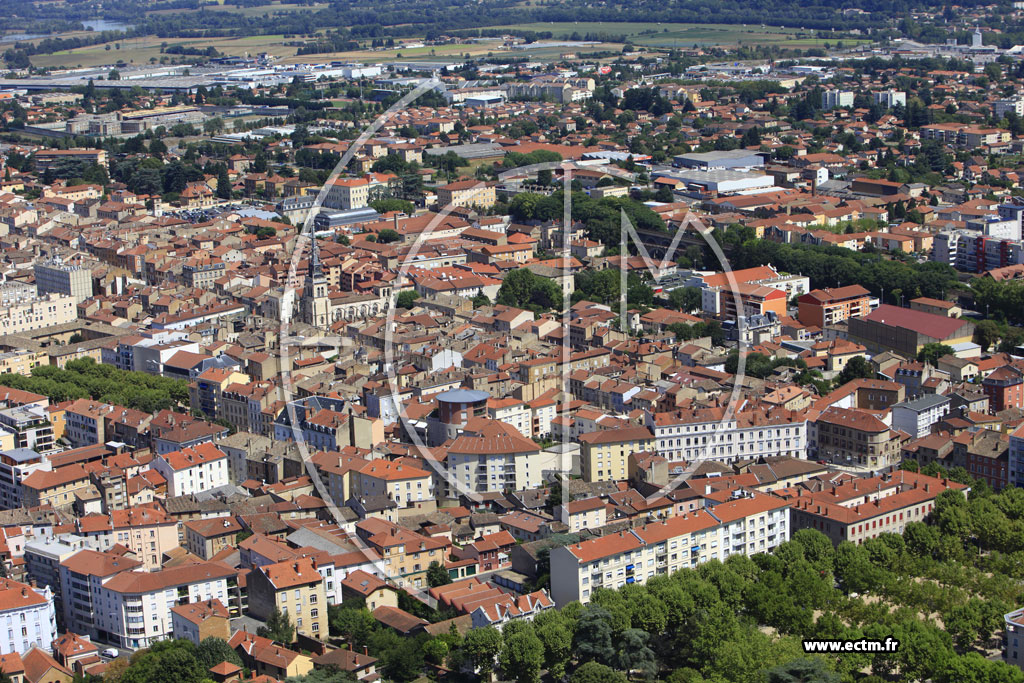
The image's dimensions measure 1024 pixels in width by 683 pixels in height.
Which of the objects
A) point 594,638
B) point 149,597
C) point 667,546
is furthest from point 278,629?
point 667,546

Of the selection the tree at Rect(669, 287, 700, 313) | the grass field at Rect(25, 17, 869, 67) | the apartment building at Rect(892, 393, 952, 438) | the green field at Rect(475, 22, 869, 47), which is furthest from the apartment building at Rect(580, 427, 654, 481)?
the green field at Rect(475, 22, 869, 47)

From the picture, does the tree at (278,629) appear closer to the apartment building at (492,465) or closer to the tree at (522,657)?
the tree at (522,657)

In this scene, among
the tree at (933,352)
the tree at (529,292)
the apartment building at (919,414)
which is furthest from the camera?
the tree at (529,292)

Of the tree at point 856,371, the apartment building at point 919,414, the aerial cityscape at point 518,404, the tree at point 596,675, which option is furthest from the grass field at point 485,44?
the tree at point 596,675

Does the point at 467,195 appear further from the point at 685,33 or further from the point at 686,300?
the point at 685,33

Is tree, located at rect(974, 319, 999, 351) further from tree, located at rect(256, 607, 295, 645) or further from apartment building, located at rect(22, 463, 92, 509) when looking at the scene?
apartment building, located at rect(22, 463, 92, 509)

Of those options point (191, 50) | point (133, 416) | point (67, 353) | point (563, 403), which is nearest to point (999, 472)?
point (563, 403)
